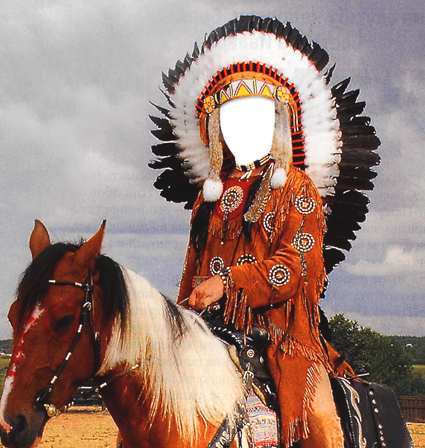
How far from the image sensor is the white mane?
2.80 metres

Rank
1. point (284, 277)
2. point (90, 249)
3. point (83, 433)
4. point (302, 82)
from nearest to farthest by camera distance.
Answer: point (90, 249) < point (284, 277) < point (302, 82) < point (83, 433)

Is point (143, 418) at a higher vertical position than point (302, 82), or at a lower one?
lower

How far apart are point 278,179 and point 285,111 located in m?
0.56

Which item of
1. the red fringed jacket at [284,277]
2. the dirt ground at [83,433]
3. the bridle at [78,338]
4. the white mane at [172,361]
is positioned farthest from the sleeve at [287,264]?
the dirt ground at [83,433]

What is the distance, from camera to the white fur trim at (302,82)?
4195 millimetres

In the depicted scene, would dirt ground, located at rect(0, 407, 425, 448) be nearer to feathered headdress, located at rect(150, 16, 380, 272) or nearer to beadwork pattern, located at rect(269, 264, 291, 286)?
feathered headdress, located at rect(150, 16, 380, 272)

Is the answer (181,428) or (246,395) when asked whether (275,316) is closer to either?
(246,395)

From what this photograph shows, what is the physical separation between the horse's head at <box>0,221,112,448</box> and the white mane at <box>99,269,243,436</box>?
159mm

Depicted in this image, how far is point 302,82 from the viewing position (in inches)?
168

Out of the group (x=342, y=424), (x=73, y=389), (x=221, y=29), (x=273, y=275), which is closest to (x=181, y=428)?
(x=73, y=389)

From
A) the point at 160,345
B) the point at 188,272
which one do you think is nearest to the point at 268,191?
the point at 188,272

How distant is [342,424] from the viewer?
147 inches

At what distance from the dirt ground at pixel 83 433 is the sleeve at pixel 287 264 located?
8.79m

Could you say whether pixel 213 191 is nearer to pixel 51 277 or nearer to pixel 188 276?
pixel 188 276
